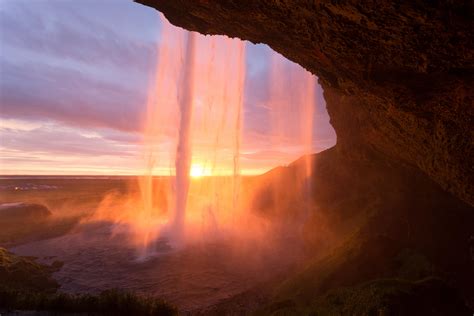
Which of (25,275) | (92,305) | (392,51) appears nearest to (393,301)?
(392,51)

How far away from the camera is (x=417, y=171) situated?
17719mm

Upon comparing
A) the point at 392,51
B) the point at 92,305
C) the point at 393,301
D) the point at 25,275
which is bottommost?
the point at 25,275

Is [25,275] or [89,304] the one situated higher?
[89,304]

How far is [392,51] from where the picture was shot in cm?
693

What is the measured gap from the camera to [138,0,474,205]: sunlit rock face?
19.4ft

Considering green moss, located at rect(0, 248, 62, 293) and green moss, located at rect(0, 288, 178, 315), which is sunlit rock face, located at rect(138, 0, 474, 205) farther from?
green moss, located at rect(0, 248, 62, 293)

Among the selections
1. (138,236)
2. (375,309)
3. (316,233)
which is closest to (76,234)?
(138,236)

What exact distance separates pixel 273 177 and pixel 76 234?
30437 mm

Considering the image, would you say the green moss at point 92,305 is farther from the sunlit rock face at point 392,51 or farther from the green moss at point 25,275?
the sunlit rock face at point 392,51

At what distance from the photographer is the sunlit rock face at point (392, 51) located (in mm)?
5922

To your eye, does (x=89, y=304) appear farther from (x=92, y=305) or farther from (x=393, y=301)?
(x=393, y=301)

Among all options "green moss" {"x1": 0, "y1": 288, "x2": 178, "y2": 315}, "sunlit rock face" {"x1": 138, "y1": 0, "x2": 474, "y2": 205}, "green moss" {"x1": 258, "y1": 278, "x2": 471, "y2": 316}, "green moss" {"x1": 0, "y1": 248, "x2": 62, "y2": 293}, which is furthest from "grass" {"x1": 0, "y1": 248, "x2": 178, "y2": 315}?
"sunlit rock face" {"x1": 138, "y1": 0, "x2": 474, "y2": 205}

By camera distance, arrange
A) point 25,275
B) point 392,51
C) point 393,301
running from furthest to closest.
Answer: point 25,275 < point 393,301 < point 392,51

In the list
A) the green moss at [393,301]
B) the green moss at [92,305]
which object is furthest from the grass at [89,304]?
the green moss at [393,301]
